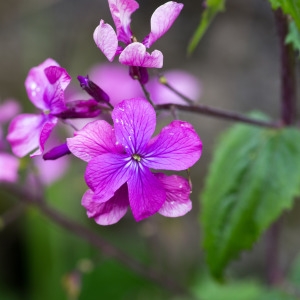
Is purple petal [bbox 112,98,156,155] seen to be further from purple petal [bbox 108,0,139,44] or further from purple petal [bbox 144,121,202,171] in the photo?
purple petal [bbox 108,0,139,44]

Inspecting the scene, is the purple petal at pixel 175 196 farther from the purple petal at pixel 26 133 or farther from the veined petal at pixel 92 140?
the purple petal at pixel 26 133

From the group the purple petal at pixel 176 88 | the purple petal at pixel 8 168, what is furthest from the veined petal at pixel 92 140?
the purple petal at pixel 176 88

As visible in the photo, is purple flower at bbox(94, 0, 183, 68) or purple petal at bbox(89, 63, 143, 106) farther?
purple petal at bbox(89, 63, 143, 106)

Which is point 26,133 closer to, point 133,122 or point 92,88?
point 92,88

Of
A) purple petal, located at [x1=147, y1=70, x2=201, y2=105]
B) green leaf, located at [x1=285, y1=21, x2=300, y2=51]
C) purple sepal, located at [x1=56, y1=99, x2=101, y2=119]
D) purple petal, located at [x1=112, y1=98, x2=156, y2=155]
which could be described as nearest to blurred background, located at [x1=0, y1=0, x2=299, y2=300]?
purple petal, located at [x1=147, y1=70, x2=201, y2=105]

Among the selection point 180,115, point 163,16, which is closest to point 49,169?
point 180,115
